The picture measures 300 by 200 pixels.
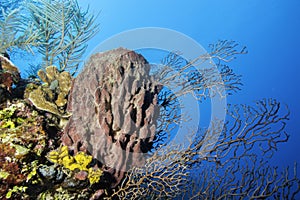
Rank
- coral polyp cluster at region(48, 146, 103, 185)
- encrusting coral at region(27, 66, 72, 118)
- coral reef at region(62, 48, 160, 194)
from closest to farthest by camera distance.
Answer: coral polyp cluster at region(48, 146, 103, 185)
coral reef at region(62, 48, 160, 194)
encrusting coral at region(27, 66, 72, 118)

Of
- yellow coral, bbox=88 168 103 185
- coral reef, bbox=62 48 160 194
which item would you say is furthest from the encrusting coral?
yellow coral, bbox=88 168 103 185

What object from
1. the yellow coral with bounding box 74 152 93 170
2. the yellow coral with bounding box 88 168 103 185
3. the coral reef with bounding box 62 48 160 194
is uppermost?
the coral reef with bounding box 62 48 160 194

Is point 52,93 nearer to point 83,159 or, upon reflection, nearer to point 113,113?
point 113,113

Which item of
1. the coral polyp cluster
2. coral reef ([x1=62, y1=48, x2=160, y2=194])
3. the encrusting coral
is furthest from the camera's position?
the encrusting coral

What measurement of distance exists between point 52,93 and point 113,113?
132cm

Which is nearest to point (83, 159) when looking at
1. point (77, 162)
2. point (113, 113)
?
point (77, 162)

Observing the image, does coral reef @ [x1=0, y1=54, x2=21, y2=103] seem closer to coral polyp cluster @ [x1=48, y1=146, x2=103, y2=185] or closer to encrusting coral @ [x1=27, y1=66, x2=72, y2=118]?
encrusting coral @ [x1=27, y1=66, x2=72, y2=118]

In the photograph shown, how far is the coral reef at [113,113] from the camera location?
145 inches

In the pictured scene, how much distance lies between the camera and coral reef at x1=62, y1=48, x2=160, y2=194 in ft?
12.1

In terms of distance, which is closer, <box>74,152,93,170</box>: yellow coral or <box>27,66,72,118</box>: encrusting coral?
<box>74,152,93,170</box>: yellow coral

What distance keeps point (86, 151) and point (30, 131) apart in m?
0.84

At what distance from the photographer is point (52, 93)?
14.0ft

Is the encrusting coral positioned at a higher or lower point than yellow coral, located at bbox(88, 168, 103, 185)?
higher

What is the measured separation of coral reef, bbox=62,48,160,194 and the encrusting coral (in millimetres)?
221
